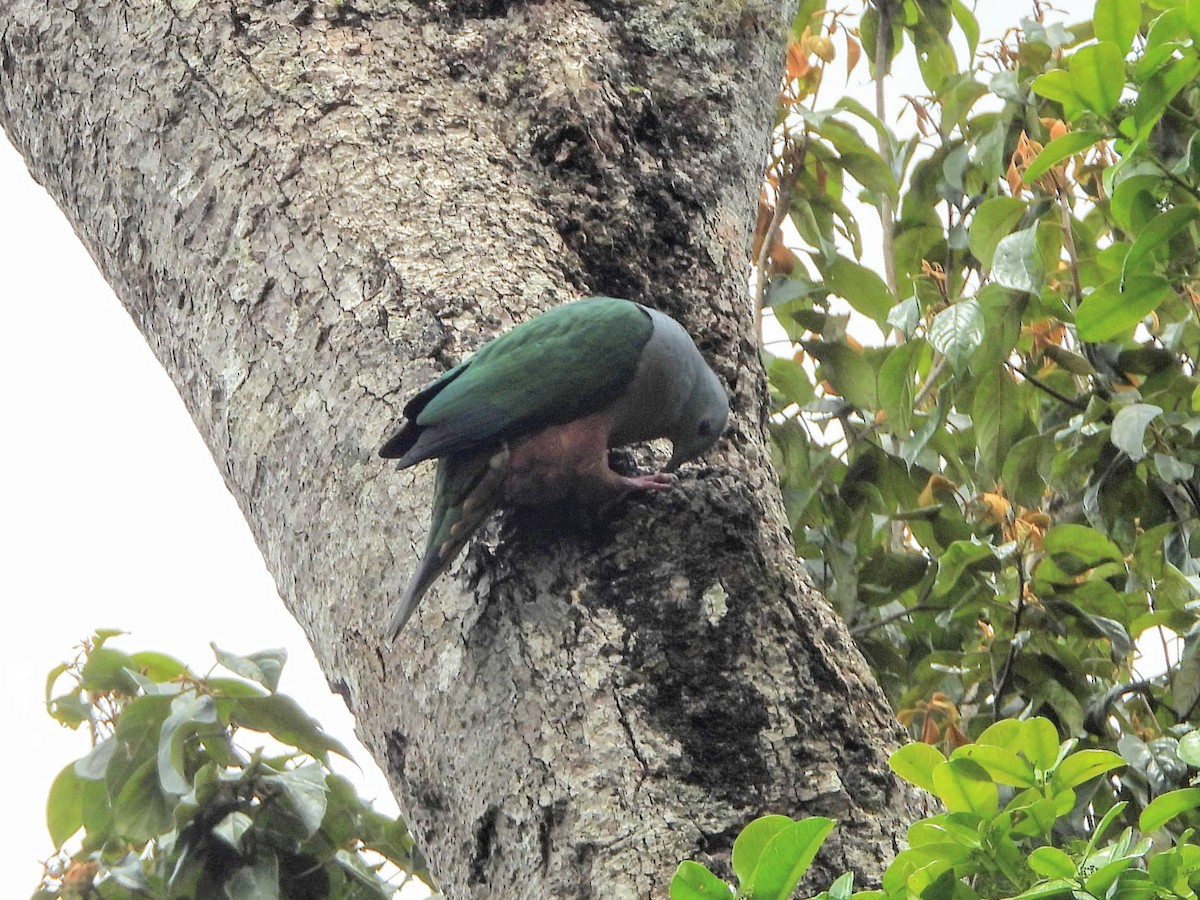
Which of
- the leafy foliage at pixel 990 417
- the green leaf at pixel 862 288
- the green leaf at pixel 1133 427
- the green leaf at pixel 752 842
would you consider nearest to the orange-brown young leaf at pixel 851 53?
the leafy foliage at pixel 990 417

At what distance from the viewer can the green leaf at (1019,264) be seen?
2.18 meters

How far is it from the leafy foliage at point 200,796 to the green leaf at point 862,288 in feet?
4.50

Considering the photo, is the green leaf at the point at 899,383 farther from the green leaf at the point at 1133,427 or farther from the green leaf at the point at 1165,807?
the green leaf at the point at 1165,807

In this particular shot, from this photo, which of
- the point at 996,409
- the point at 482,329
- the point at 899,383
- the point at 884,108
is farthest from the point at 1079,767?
the point at 884,108

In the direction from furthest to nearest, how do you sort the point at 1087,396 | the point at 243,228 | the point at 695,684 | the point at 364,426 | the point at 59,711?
the point at 1087,396 → the point at 59,711 → the point at 243,228 → the point at 364,426 → the point at 695,684

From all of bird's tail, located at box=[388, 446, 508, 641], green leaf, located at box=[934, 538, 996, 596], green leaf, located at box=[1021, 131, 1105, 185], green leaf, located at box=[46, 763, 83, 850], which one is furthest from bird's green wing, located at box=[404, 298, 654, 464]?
green leaf, located at box=[46, 763, 83, 850]

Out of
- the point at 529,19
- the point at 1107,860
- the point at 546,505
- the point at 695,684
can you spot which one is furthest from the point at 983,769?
the point at 529,19

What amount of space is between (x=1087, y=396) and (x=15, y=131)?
2191 millimetres

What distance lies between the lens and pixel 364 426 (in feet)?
5.97

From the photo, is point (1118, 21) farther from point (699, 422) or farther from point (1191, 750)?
point (1191, 750)

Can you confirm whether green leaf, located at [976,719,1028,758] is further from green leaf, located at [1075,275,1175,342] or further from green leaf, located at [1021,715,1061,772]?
green leaf, located at [1075,275,1175,342]

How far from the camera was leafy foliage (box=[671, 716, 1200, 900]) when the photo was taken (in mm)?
1026

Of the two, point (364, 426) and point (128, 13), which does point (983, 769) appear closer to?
point (364, 426)

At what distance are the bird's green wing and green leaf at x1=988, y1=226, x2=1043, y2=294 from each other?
71 centimetres
